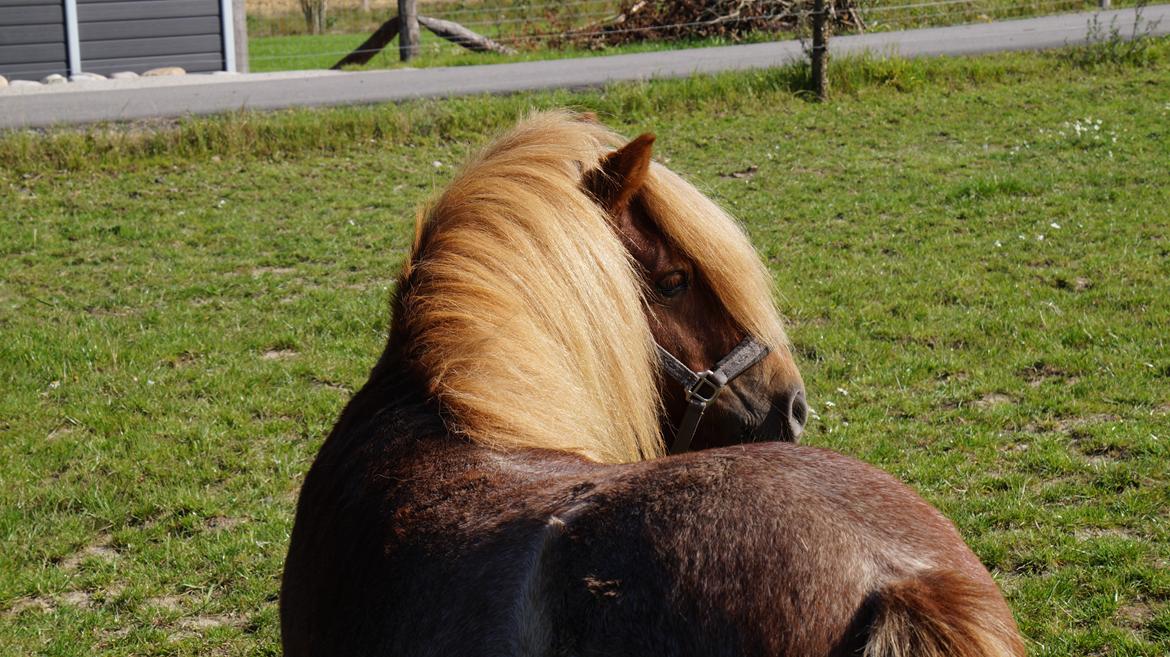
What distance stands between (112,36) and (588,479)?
18.4m

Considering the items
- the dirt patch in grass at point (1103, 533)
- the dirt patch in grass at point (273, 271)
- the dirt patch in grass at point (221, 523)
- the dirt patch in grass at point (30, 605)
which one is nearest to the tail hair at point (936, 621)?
the dirt patch in grass at point (1103, 533)

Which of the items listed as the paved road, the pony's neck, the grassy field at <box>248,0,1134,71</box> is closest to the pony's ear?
the pony's neck

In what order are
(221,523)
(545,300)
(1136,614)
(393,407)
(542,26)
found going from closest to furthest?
1. (393,407)
2. (545,300)
3. (1136,614)
4. (221,523)
5. (542,26)

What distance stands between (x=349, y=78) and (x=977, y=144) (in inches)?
337

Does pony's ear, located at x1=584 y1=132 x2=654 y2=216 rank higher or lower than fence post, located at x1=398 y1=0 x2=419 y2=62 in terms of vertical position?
lower

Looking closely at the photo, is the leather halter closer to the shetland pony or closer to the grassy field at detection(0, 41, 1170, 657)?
the shetland pony

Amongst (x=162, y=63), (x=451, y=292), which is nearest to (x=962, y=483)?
(x=451, y=292)

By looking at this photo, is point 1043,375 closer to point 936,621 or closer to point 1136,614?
point 1136,614

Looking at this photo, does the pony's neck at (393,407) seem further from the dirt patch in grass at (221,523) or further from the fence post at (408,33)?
the fence post at (408,33)

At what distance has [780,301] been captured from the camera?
5.88m

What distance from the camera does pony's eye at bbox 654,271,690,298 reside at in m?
2.54

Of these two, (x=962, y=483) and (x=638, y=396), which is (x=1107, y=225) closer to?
(x=962, y=483)

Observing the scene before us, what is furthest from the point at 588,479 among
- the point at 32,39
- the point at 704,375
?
the point at 32,39

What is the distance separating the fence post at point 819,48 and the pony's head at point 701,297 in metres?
9.07
